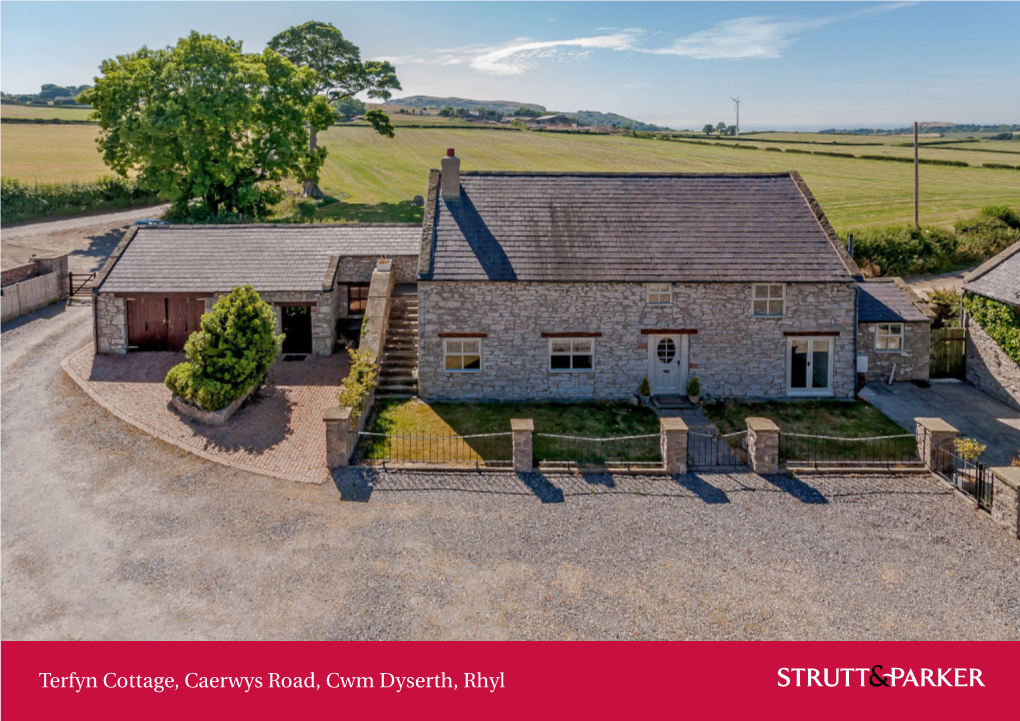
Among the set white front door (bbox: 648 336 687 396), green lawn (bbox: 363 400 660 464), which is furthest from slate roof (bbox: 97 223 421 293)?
white front door (bbox: 648 336 687 396)

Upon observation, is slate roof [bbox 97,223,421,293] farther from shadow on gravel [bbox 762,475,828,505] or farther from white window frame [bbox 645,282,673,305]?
shadow on gravel [bbox 762,475,828,505]

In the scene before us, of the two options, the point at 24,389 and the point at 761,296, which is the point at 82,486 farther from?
the point at 761,296

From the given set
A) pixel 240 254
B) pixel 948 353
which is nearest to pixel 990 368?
pixel 948 353

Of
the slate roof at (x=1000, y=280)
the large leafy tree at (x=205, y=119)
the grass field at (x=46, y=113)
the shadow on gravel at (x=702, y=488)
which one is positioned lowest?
the shadow on gravel at (x=702, y=488)

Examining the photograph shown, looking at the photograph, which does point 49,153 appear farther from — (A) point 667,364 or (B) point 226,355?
(A) point 667,364

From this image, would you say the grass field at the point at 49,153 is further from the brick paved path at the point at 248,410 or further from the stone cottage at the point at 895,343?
the stone cottage at the point at 895,343

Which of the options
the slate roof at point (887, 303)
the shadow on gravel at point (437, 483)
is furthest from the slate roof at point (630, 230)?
the shadow on gravel at point (437, 483)
